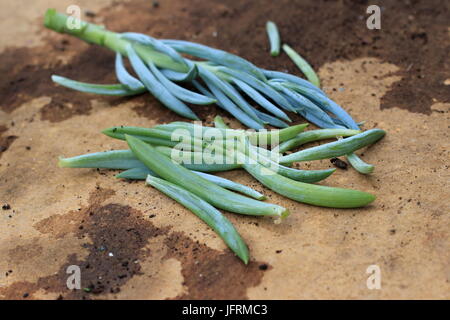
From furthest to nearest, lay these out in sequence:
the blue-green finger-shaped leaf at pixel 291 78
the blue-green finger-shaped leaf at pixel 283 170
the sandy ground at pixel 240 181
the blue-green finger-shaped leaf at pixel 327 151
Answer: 1. the blue-green finger-shaped leaf at pixel 291 78
2. the blue-green finger-shaped leaf at pixel 327 151
3. the blue-green finger-shaped leaf at pixel 283 170
4. the sandy ground at pixel 240 181

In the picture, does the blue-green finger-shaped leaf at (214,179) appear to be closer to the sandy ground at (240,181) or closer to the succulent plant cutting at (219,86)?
the sandy ground at (240,181)

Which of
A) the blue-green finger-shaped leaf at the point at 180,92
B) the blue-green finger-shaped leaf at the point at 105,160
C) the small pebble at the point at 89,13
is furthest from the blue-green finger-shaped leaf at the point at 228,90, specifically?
the small pebble at the point at 89,13

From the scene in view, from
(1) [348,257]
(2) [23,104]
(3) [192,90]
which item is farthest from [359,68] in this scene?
(2) [23,104]

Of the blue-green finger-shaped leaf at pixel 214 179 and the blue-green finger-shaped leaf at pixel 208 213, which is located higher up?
the blue-green finger-shaped leaf at pixel 214 179

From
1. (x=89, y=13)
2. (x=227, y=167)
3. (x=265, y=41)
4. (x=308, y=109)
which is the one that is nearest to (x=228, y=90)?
(x=308, y=109)

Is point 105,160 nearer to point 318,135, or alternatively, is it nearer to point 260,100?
point 260,100
